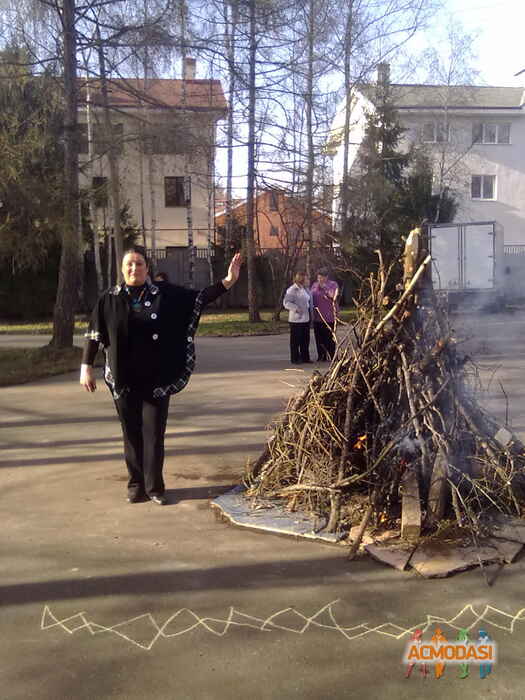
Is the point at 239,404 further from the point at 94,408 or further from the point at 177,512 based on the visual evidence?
the point at 177,512

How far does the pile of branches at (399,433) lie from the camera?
4.55m

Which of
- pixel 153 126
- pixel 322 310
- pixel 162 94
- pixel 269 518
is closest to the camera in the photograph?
pixel 269 518

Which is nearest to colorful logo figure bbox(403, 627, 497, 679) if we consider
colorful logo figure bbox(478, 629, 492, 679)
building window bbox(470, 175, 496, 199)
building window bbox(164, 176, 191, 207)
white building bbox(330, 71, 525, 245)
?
colorful logo figure bbox(478, 629, 492, 679)

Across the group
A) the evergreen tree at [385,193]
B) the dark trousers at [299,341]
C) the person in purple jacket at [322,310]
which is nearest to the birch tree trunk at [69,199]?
the dark trousers at [299,341]

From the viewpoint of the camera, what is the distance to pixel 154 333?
Answer: 5148mm

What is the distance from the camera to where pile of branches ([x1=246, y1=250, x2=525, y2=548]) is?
4.55 meters

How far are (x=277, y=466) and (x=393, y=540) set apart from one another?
46.2 inches

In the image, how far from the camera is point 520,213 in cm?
3841

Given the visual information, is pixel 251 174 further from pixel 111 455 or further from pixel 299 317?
pixel 111 455

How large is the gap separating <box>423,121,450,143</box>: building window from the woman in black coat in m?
31.3

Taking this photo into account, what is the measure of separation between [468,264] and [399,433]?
6.74m

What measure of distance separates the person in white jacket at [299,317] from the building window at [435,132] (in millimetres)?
24316

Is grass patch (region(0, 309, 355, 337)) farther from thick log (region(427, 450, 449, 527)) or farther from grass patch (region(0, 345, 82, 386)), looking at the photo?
thick log (region(427, 450, 449, 527))

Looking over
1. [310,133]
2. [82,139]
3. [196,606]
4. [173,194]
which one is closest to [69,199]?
[82,139]
